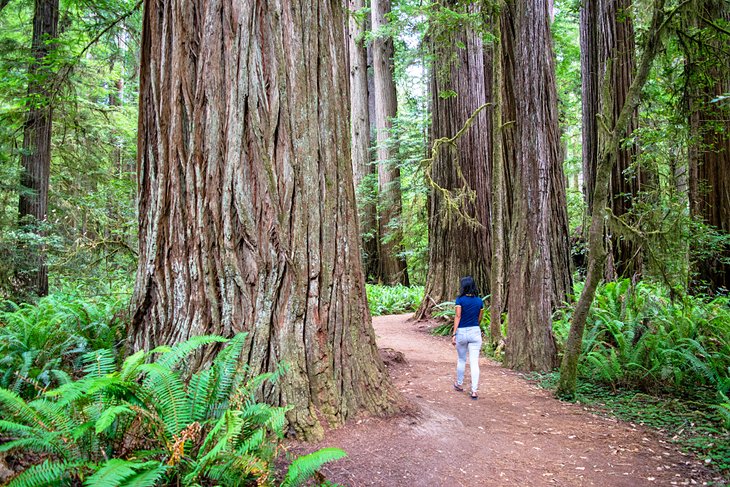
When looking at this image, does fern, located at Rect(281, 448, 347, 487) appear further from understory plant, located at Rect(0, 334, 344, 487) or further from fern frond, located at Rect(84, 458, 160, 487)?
fern frond, located at Rect(84, 458, 160, 487)

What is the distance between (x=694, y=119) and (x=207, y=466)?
8.47 meters

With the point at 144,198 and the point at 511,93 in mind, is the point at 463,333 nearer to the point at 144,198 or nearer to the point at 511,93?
the point at 144,198

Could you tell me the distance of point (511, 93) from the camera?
10.4m

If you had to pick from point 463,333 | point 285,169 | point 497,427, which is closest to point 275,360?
point 285,169

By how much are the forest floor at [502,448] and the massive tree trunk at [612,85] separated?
5242mm

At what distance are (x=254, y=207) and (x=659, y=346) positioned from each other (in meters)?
5.23

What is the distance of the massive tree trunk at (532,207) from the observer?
6520mm

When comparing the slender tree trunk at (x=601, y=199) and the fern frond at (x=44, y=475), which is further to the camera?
the slender tree trunk at (x=601, y=199)

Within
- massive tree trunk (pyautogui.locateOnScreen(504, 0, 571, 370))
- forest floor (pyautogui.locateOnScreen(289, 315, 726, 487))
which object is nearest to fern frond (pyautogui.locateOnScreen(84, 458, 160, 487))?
forest floor (pyautogui.locateOnScreen(289, 315, 726, 487))

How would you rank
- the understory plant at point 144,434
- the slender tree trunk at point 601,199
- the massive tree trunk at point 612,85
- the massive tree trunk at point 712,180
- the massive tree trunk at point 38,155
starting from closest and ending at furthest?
1. the understory plant at point 144,434
2. the slender tree trunk at point 601,199
3. the massive tree trunk at point 712,180
4. the massive tree trunk at point 38,155
5. the massive tree trunk at point 612,85

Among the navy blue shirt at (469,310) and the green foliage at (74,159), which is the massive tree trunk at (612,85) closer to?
the navy blue shirt at (469,310)

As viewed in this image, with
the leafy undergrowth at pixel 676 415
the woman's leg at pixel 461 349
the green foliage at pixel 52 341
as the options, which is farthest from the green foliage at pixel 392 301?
the green foliage at pixel 52 341

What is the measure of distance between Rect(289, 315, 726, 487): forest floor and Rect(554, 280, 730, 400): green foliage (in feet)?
3.27

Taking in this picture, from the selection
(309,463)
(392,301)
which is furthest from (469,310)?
(392,301)
